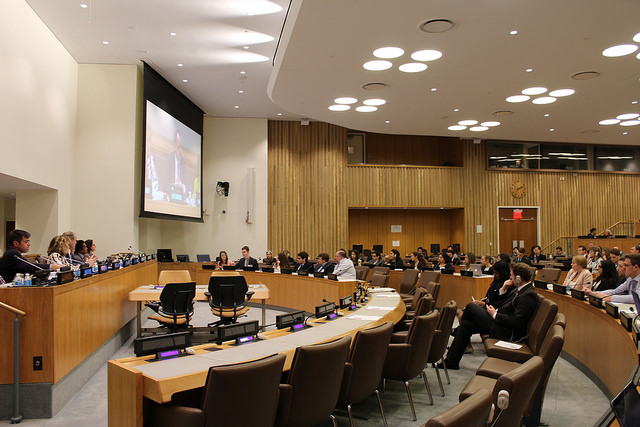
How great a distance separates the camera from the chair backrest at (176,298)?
661 centimetres

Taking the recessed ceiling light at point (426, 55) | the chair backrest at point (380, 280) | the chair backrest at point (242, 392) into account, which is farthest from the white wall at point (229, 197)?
the chair backrest at point (242, 392)

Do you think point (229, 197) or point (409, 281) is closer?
point (409, 281)

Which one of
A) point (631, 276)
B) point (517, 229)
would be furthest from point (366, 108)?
point (517, 229)

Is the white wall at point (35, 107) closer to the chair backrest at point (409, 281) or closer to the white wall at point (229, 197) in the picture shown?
the white wall at point (229, 197)

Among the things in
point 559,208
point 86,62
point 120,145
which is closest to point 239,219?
point 120,145

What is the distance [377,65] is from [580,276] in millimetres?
4739

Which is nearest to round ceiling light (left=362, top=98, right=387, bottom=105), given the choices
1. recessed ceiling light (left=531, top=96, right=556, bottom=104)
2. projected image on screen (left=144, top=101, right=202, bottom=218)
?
recessed ceiling light (left=531, top=96, right=556, bottom=104)

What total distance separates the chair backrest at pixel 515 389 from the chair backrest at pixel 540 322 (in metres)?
2.25

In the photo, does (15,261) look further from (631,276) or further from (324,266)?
(631,276)

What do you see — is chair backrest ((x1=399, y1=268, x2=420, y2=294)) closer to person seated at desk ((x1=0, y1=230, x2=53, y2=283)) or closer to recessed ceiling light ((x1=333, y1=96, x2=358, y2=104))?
recessed ceiling light ((x1=333, y1=96, x2=358, y2=104))

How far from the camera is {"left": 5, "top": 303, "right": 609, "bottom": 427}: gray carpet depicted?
411 cm

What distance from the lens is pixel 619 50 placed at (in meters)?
7.74

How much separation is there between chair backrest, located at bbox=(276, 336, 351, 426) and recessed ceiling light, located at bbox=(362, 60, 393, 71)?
20.9ft

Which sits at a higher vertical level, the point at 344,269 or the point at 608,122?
the point at 608,122
